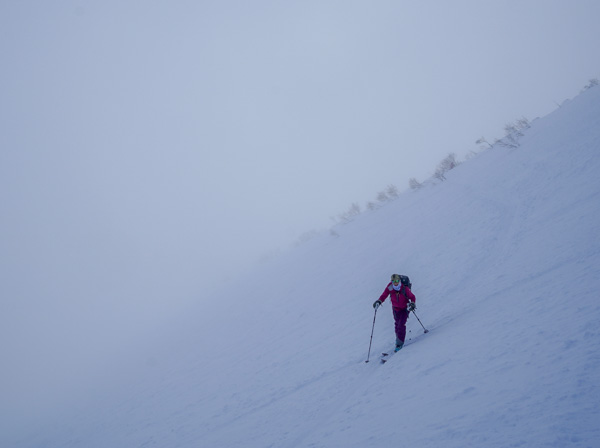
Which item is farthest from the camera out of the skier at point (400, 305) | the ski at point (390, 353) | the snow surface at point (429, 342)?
the skier at point (400, 305)

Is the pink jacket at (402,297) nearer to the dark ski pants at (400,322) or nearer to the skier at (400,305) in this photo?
the skier at (400,305)

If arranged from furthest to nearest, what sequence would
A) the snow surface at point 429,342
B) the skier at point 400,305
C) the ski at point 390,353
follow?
the skier at point 400,305
the ski at point 390,353
the snow surface at point 429,342

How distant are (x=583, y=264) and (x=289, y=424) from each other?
286 inches

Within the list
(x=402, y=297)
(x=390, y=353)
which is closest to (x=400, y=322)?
(x=402, y=297)

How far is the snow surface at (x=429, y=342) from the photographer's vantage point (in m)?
4.16

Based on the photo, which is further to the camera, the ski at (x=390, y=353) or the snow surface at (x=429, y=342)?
the ski at (x=390, y=353)

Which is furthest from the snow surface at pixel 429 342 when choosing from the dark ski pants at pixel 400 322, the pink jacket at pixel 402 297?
the pink jacket at pixel 402 297

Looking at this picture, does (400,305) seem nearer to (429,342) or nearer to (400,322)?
(400,322)

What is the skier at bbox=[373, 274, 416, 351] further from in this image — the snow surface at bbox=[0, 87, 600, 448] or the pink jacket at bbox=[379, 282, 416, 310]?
the snow surface at bbox=[0, 87, 600, 448]

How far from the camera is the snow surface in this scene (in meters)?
4.16

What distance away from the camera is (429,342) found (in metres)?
7.07

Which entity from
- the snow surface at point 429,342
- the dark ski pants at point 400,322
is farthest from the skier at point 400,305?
the snow surface at point 429,342

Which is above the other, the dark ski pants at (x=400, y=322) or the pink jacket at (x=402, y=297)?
the pink jacket at (x=402, y=297)

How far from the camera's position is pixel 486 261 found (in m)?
9.83
